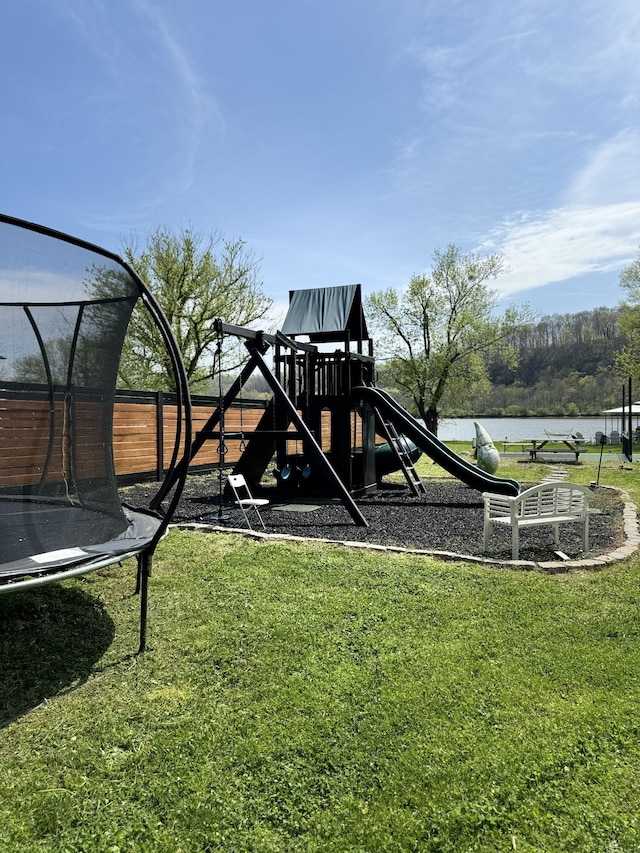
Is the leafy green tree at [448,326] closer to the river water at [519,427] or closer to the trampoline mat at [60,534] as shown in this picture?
the river water at [519,427]

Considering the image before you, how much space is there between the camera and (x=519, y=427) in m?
35.6

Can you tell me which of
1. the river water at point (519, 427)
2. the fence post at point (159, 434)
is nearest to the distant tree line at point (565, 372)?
the river water at point (519, 427)

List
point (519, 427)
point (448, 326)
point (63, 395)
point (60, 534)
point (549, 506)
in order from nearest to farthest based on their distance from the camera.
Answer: point (60, 534) → point (63, 395) → point (549, 506) → point (448, 326) → point (519, 427)

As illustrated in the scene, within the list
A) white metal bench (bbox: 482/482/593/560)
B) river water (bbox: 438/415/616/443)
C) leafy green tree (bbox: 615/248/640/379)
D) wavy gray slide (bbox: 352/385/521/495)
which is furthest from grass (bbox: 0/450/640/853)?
leafy green tree (bbox: 615/248/640/379)

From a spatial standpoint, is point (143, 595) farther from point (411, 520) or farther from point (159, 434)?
point (159, 434)

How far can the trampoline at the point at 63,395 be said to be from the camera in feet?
10.5

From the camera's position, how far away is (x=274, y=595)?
3.90 meters

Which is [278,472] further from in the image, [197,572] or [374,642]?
[374,642]

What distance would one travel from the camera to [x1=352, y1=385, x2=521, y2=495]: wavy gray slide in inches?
324

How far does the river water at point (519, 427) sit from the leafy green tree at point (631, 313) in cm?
489

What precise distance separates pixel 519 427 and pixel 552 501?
→ 32.2 meters

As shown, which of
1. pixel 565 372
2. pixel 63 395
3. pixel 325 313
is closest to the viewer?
pixel 63 395

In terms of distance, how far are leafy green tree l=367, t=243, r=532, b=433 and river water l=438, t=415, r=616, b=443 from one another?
3521 millimetres

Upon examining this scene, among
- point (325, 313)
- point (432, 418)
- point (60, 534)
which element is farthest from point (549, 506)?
point (432, 418)
